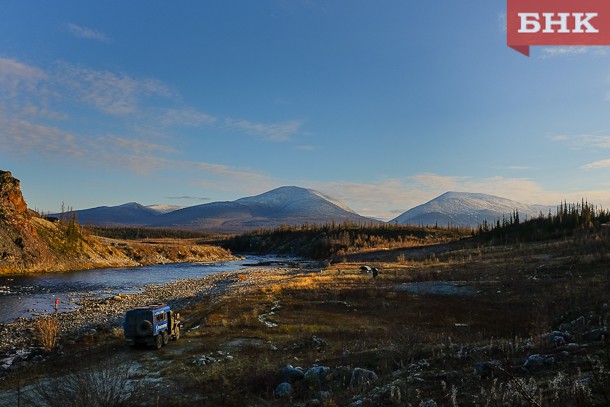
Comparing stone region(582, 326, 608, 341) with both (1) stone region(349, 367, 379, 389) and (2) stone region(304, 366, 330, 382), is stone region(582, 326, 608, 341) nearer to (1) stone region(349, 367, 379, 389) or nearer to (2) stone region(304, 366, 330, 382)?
(1) stone region(349, 367, 379, 389)

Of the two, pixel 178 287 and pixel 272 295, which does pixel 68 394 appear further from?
pixel 178 287

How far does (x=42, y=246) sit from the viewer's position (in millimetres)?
71188

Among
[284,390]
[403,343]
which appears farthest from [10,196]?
Result: [403,343]

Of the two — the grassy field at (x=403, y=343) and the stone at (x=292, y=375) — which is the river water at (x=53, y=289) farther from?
the stone at (x=292, y=375)

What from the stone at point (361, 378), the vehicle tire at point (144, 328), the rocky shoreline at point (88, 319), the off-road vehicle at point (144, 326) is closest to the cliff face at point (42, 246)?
the rocky shoreline at point (88, 319)

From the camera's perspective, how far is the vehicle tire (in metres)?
20.1

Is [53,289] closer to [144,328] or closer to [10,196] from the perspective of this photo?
[144,328]

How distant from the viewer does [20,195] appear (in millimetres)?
76625

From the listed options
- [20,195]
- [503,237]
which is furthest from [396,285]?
[20,195]

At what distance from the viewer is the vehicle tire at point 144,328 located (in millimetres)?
20078

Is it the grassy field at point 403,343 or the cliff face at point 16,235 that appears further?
the cliff face at point 16,235

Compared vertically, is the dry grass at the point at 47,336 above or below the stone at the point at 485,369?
below

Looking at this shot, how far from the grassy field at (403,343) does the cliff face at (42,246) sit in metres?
43.9

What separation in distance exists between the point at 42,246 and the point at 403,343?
7216 cm
